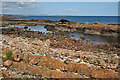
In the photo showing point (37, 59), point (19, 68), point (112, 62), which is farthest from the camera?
point (112, 62)

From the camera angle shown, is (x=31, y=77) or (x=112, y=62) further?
(x=112, y=62)

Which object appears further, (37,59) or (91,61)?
(91,61)

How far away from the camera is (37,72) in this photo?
7117mm

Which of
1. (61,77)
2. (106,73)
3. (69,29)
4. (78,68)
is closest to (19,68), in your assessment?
(61,77)

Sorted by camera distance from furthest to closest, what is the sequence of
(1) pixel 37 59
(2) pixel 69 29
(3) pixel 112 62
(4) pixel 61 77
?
(2) pixel 69 29, (3) pixel 112 62, (1) pixel 37 59, (4) pixel 61 77

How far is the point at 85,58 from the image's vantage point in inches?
391

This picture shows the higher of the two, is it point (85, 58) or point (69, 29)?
point (69, 29)

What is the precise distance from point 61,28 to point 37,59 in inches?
1150

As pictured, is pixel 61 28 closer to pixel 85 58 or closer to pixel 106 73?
pixel 85 58

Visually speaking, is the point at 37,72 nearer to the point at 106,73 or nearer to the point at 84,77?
the point at 84,77

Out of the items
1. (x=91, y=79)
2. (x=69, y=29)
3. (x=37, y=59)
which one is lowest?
(x=91, y=79)

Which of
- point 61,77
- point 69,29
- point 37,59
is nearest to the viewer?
point 61,77

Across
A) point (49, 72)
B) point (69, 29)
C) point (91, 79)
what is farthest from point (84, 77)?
point (69, 29)

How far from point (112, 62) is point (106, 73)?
2.68 m
